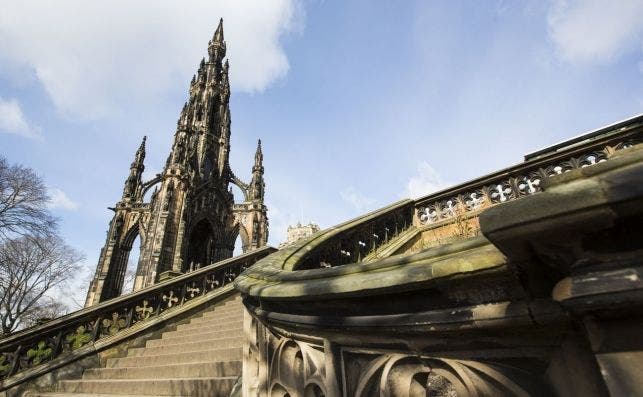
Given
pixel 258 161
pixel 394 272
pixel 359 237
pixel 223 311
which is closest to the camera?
pixel 394 272

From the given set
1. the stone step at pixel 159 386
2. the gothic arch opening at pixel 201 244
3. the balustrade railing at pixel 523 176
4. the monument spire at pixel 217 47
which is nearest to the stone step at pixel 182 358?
the stone step at pixel 159 386

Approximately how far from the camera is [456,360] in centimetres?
123

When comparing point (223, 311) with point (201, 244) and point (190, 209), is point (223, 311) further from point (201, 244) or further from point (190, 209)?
point (201, 244)

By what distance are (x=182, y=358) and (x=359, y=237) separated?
3643mm

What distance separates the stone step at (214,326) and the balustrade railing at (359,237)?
2.24 m

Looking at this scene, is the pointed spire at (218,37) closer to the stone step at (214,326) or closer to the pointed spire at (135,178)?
the pointed spire at (135,178)

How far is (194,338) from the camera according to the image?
6.36 meters

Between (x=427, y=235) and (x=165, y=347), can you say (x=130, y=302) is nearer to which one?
(x=165, y=347)

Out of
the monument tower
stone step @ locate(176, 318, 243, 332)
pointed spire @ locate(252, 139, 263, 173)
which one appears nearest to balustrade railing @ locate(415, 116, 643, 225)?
stone step @ locate(176, 318, 243, 332)

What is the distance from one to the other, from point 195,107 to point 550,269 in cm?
3366

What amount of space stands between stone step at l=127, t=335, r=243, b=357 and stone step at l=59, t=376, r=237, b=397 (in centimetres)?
96

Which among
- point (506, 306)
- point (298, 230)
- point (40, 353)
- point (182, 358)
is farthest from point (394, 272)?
point (298, 230)

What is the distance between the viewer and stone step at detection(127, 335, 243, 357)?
5.11m

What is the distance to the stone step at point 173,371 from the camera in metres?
4.15
